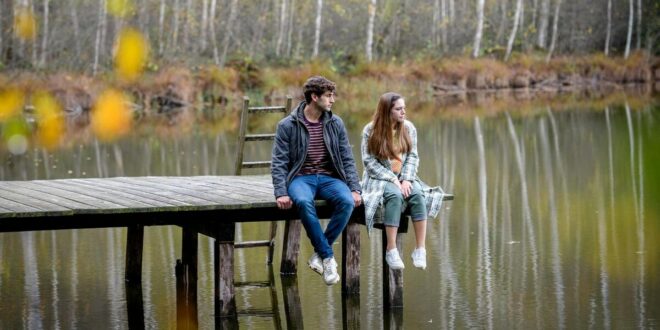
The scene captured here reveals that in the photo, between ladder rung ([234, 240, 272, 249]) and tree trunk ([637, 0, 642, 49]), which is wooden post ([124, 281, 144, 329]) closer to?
ladder rung ([234, 240, 272, 249])

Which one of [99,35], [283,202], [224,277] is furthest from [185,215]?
[99,35]

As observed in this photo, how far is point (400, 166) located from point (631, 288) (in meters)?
2.09

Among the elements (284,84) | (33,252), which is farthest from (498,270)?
(284,84)

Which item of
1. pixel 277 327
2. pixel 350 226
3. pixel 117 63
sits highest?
pixel 117 63

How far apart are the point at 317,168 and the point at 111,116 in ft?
90.3

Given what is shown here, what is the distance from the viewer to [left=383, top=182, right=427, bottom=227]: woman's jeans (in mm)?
8992

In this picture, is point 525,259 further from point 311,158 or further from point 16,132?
point 16,132

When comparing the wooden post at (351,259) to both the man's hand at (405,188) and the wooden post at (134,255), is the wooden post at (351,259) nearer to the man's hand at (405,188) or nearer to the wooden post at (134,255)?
the man's hand at (405,188)

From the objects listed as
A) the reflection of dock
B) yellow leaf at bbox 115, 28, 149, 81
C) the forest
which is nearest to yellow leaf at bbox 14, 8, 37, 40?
the forest

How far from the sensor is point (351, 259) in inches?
374

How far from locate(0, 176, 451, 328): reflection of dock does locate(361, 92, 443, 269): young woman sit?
232 millimetres

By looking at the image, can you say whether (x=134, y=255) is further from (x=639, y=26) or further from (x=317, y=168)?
(x=639, y=26)

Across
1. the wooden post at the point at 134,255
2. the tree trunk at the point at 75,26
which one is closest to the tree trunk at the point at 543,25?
the tree trunk at the point at 75,26

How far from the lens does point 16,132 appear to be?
3042 centimetres
